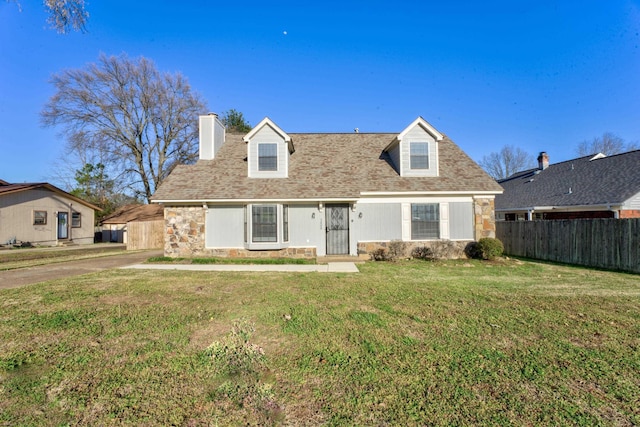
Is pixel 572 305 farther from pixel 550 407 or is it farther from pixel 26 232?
pixel 26 232

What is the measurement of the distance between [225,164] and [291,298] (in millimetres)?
9652

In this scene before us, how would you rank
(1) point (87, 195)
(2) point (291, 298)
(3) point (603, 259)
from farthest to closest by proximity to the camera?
1. (1) point (87, 195)
2. (3) point (603, 259)
3. (2) point (291, 298)

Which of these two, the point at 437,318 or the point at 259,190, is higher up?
the point at 259,190

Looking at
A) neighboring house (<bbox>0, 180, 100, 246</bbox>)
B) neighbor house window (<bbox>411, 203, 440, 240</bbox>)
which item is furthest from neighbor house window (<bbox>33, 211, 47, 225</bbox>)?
neighbor house window (<bbox>411, 203, 440, 240</bbox>)

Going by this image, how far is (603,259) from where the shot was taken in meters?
10.2

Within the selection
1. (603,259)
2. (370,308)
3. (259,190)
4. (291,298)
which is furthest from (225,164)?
(603,259)

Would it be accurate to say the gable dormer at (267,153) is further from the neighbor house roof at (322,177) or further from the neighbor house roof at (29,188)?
the neighbor house roof at (29,188)

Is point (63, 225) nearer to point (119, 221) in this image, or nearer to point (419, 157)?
point (119, 221)

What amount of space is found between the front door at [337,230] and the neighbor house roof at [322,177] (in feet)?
2.97

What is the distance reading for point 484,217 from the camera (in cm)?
1259

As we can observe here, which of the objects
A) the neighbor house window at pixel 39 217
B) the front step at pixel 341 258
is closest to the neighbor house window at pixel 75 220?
the neighbor house window at pixel 39 217

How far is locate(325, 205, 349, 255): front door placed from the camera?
41.2ft

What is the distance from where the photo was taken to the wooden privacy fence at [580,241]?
9.42m

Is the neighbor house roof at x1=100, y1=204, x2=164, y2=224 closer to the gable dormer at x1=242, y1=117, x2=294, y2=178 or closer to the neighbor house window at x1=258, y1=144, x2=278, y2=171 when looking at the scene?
the gable dormer at x1=242, y1=117, x2=294, y2=178
